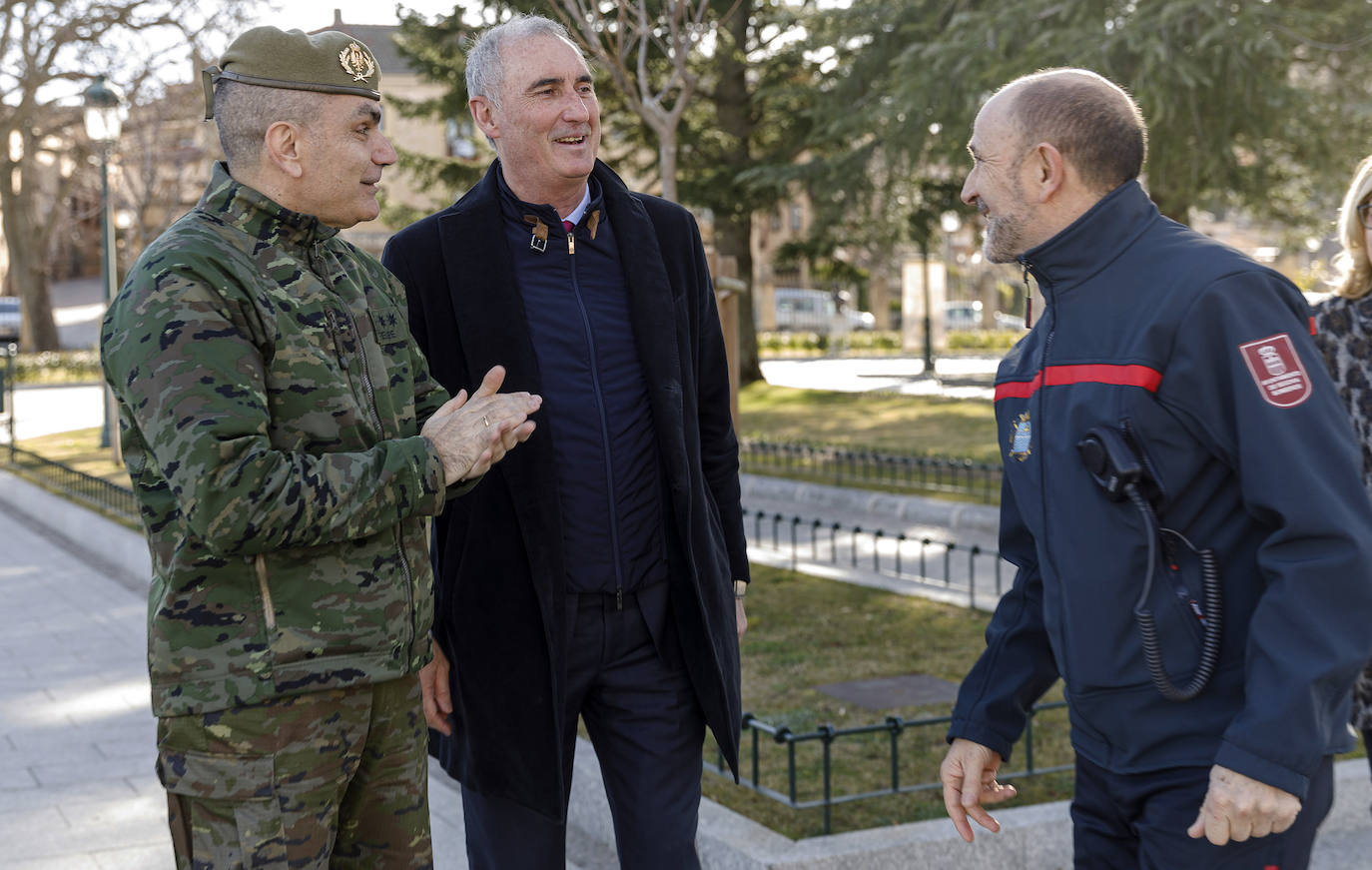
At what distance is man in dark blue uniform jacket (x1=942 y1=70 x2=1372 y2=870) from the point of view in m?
2.10

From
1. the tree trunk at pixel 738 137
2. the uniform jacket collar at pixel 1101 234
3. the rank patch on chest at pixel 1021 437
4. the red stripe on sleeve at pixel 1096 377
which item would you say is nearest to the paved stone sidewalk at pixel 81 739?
the rank patch on chest at pixel 1021 437

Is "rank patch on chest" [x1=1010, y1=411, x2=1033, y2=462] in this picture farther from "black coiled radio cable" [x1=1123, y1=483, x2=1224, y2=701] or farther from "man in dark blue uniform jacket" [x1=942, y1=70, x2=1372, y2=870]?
"black coiled radio cable" [x1=1123, y1=483, x2=1224, y2=701]

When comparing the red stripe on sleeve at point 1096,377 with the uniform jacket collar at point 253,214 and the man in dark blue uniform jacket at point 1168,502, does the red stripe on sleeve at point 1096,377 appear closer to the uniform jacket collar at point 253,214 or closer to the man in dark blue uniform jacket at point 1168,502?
the man in dark blue uniform jacket at point 1168,502

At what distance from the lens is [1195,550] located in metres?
2.23

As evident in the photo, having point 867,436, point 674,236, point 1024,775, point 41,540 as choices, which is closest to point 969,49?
point 867,436

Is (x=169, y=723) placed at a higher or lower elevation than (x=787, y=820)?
higher

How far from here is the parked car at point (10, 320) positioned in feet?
153

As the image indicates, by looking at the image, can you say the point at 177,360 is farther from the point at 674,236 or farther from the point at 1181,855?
the point at 1181,855

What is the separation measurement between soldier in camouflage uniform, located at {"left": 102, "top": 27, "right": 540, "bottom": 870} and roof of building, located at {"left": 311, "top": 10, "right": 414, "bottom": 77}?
25 cm

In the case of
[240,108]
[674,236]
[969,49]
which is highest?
[969,49]

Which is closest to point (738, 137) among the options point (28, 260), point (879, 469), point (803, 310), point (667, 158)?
point (879, 469)

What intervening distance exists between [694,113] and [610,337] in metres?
25.1

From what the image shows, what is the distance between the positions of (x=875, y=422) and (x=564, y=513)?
18.5 meters

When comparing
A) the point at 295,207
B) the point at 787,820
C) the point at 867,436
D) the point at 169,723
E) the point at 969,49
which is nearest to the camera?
the point at 169,723
